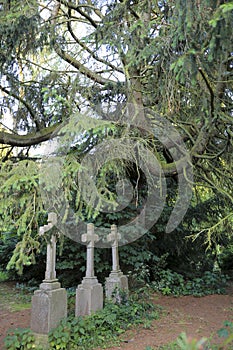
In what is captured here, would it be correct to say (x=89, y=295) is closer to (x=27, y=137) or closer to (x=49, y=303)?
(x=49, y=303)

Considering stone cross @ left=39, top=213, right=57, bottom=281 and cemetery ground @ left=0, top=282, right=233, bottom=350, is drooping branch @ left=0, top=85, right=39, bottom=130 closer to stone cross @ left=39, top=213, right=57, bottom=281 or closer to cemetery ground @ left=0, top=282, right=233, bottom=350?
stone cross @ left=39, top=213, right=57, bottom=281

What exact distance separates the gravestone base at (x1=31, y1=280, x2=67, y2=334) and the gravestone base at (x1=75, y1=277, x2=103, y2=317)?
0.51 metres

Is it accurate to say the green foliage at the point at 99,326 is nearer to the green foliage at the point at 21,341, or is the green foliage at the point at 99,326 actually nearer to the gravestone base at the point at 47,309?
the gravestone base at the point at 47,309

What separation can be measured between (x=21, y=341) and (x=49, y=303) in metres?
0.47

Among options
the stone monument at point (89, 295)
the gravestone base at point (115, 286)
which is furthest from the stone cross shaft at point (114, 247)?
Answer: the stone monument at point (89, 295)

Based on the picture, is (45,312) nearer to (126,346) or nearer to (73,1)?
(126,346)

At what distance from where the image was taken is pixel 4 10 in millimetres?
4113

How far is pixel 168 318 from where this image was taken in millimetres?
4602

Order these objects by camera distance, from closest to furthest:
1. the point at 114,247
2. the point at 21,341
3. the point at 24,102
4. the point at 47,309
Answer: the point at 21,341 < the point at 47,309 < the point at 24,102 < the point at 114,247

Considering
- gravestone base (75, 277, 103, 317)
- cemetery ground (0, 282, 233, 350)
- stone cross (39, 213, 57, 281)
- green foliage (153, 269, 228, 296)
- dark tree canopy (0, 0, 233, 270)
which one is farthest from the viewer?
green foliage (153, 269, 228, 296)

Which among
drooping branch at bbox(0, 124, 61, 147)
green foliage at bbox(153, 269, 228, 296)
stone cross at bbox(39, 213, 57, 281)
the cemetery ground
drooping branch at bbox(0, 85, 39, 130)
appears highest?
drooping branch at bbox(0, 85, 39, 130)

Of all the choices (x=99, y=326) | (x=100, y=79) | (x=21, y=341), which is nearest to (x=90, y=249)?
(x=99, y=326)

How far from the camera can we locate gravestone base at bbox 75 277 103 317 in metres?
4.36

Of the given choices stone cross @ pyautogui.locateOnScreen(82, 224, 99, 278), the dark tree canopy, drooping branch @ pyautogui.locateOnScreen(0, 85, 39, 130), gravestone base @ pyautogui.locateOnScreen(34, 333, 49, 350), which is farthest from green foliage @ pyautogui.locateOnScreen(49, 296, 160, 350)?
drooping branch @ pyautogui.locateOnScreen(0, 85, 39, 130)
